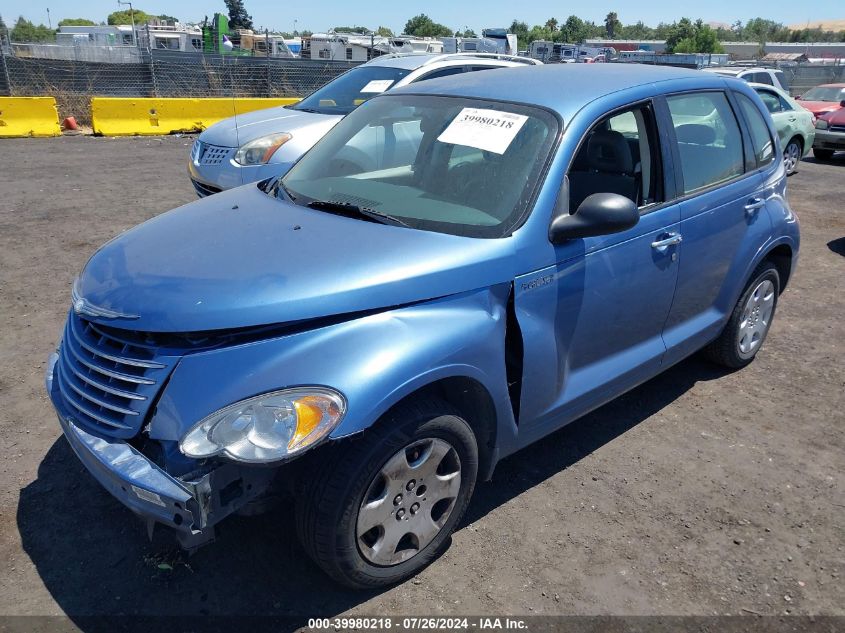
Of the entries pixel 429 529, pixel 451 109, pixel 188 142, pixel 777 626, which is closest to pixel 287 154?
pixel 451 109

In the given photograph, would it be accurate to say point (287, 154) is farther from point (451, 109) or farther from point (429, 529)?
point (429, 529)

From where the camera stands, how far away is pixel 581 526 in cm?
327

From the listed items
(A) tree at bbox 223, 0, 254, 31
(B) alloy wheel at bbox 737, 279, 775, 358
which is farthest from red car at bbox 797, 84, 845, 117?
(A) tree at bbox 223, 0, 254, 31

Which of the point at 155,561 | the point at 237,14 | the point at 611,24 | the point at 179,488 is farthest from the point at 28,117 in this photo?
the point at 611,24

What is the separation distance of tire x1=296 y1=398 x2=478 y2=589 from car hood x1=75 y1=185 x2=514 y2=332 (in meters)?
0.48

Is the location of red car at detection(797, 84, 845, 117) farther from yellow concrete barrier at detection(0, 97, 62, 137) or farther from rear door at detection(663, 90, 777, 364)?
yellow concrete barrier at detection(0, 97, 62, 137)

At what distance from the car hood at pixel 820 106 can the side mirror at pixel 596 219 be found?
1489 cm

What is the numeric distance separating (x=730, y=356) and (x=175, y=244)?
140 inches

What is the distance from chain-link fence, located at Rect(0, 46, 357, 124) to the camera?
15.9m

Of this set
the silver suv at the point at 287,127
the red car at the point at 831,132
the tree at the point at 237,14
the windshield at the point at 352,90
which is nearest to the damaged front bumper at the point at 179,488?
the silver suv at the point at 287,127

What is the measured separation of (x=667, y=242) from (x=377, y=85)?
580cm

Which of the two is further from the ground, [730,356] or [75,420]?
[75,420]

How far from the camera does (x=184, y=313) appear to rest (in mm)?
2494

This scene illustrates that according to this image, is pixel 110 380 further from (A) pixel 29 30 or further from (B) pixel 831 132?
(A) pixel 29 30
